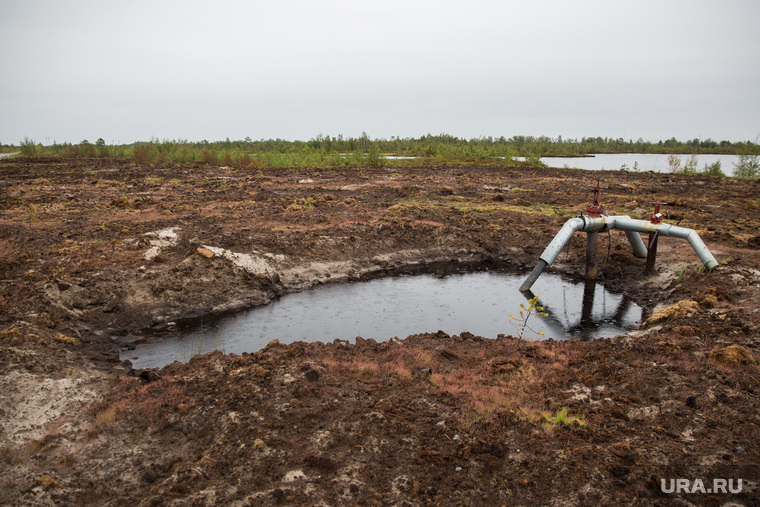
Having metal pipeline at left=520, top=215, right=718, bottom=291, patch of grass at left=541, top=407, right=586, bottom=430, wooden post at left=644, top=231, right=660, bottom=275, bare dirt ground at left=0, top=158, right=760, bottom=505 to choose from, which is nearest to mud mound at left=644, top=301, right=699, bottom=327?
bare dirt ground at left=0, top=158, right=760, bottom=505

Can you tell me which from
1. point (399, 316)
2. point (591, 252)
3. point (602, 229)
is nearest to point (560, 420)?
point (399, 316)

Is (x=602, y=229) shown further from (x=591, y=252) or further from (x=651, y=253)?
(x=651, y=253)

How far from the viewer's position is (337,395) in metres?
5.91

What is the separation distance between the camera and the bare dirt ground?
4.43 m

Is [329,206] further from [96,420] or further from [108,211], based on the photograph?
[96,420]

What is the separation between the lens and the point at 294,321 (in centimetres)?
1021

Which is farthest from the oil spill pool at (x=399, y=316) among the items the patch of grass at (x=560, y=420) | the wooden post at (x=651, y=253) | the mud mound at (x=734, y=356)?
the patch of grass at (x=560, y=420)

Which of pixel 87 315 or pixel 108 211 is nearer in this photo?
pixel 87 315

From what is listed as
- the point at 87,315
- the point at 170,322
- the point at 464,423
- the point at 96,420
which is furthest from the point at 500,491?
the point at 87,315

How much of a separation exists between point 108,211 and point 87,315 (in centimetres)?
871

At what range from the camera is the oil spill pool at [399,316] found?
30.2 ft

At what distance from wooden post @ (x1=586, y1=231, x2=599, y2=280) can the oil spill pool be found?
34cm
